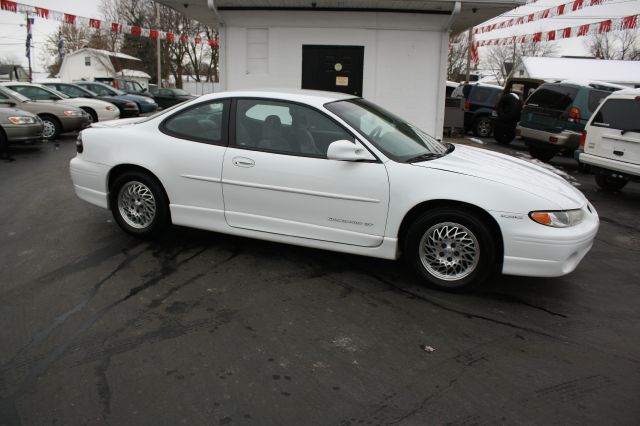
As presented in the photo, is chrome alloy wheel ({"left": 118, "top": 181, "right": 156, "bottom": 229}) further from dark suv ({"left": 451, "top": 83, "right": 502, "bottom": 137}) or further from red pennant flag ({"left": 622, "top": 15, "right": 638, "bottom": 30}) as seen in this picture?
dark suv ({"left": 451, "top": 83, "right": 502, "bottom": 137})

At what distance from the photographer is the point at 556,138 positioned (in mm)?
11797

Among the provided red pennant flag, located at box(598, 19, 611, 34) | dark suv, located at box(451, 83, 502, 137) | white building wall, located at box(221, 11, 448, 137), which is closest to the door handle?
white building wall, located at box(221, 11, 448, 137)

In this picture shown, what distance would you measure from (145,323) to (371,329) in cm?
155

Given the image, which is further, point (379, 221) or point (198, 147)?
point (198, 147)

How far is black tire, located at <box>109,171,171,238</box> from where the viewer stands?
16.9 feet

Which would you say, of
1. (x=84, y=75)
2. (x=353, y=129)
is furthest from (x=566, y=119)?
(x=84, y=75)

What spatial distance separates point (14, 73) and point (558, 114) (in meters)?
48.3

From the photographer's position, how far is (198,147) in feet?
16.2

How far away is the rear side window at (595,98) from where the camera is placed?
38.9 feet

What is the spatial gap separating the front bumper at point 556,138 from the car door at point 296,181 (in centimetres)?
883

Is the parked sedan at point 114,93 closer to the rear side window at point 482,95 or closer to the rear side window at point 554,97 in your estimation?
the rear side window at point 482,95

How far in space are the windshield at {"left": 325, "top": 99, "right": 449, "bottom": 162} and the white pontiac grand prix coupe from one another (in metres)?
0.02

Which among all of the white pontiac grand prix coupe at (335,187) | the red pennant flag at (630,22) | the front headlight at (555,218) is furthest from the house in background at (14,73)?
the front headlight at (555,218)

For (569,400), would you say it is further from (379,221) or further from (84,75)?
(84,75)
